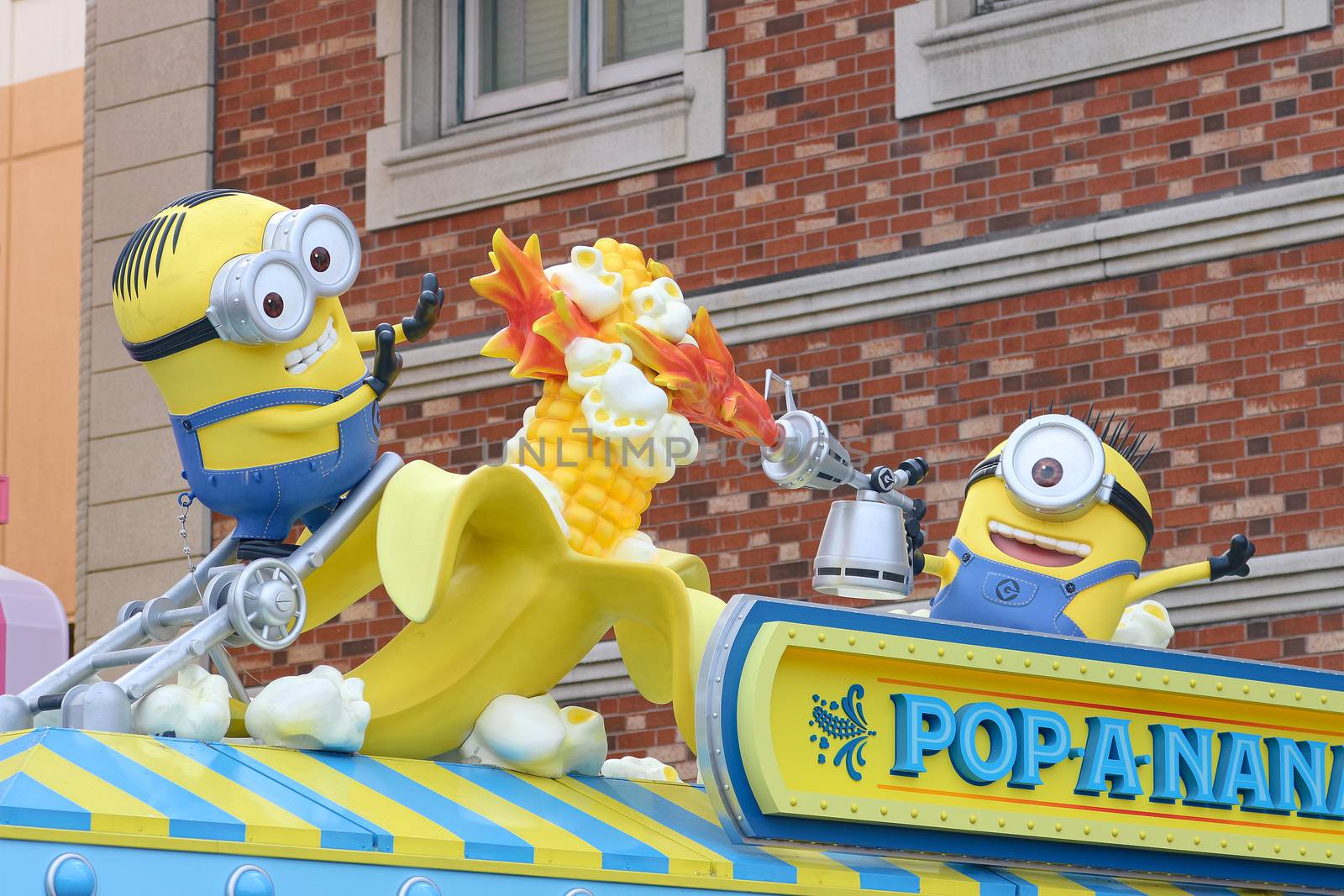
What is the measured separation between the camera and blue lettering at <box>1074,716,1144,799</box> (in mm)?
5617

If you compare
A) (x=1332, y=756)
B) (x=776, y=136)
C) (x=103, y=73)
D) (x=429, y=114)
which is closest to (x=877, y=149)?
(x=776, y=136)

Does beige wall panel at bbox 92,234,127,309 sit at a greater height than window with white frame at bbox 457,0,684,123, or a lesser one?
lesser

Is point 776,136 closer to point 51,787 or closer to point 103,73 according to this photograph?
point 103,73

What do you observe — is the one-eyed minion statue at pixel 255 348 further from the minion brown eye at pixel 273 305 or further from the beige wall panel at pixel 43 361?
the beige wall panel at pixel 43 361

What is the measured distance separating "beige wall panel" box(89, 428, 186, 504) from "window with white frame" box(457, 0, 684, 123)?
2.08 meters

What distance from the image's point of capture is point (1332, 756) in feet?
20.0

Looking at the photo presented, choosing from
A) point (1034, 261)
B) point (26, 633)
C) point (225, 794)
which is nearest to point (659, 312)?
point (225, 794)

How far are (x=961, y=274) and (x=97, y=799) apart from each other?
16.7 ft

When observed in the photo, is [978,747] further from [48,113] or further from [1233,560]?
[48,113]

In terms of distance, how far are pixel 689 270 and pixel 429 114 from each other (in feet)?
5.50

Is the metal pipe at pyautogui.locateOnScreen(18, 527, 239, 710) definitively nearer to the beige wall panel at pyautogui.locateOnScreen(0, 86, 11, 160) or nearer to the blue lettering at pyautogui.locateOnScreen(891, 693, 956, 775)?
the blue lettering at pyautogui.locateOnScreen(891, 693, 956, 775)

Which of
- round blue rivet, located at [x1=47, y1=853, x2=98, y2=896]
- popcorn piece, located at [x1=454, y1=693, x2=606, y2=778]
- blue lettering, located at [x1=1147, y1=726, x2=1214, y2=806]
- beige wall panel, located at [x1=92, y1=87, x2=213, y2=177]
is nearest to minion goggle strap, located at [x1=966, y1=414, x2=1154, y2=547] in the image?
blue lettering, located at [x1=1147, y1=726, x2=1214, y2=806]

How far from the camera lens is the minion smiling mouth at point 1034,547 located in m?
6.27

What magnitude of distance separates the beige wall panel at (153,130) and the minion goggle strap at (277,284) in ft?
18.4
